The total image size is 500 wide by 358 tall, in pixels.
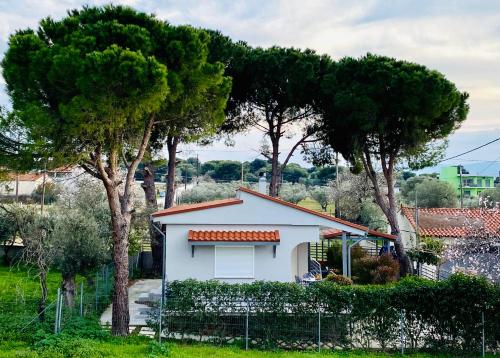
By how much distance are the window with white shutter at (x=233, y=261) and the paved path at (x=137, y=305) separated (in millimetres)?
2756

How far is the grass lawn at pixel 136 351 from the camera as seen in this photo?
1089 cm

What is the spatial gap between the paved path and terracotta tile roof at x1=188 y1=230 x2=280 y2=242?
9.53ft

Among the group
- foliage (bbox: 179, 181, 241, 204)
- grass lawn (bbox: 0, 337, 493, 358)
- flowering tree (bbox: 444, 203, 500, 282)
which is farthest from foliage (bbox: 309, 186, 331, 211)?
Answer: grass lawn (bbox: 0, 337, 493, 358)

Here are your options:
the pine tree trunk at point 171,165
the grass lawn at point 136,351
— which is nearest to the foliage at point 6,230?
the pine tree trunk at point 171,165

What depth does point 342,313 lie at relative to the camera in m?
12.6

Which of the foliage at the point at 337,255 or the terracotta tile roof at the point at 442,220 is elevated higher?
the terracotta tile roof at the point at 442,220

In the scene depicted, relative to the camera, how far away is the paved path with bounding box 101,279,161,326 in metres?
15.1

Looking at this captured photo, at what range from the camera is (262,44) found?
1019 inches

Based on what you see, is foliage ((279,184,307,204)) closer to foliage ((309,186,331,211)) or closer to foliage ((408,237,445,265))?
foliage ((309,186,331,211))

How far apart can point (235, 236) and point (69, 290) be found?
530cm

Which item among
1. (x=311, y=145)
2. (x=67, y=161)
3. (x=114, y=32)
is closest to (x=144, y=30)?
(x=114, y=32)

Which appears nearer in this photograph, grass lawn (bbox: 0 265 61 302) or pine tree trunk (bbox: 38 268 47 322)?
pine tree trunk (bbox: 38 268 47 322)

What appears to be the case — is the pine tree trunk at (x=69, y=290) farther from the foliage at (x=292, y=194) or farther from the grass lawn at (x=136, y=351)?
the foliage at (x=292, y=194)

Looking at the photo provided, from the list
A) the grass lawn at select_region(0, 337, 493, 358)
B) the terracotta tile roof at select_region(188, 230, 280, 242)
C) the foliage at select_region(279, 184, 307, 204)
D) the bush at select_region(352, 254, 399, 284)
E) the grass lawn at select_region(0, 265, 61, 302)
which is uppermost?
the foliage at select_region(279, 184, 307, 204)
